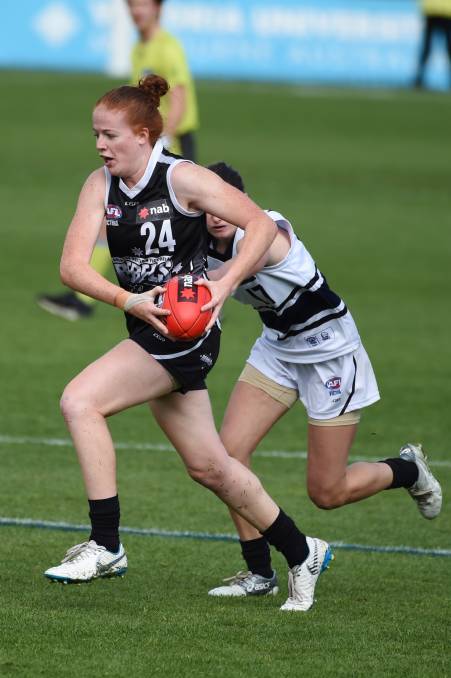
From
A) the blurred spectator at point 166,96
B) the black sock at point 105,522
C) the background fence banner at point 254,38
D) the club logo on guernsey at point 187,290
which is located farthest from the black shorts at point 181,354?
the background fence banner at point 254,38

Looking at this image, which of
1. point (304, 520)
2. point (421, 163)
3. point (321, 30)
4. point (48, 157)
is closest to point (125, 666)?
point (304, 520)

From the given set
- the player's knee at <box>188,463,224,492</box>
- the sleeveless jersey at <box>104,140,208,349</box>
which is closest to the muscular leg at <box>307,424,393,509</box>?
the player's knee at <box>188,463,224,492</box>

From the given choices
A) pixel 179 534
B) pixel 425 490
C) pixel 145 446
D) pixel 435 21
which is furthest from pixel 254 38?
pixel 425 490

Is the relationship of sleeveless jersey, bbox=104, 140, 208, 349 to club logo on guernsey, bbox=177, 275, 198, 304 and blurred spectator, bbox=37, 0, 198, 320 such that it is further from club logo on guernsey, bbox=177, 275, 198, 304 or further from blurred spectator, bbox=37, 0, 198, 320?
blurred spectator, bbox=37, 0, 198, 320

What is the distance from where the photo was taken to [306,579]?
6051mm

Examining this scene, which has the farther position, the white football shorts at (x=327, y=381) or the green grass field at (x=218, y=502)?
the white football shorts at (x=327, y=381)

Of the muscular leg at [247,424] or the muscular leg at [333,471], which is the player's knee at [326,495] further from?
the muscular leg at [247,424]

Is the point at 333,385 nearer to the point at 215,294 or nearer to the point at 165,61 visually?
the point at 215,294

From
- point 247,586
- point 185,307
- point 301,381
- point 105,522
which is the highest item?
point 185,307

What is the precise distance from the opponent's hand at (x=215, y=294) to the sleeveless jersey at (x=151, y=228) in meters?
0.19

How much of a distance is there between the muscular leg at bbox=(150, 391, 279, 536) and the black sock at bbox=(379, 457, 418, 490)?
109cm

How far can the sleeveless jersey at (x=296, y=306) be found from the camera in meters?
6.08

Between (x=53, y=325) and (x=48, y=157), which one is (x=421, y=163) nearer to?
(x=48, y=157)

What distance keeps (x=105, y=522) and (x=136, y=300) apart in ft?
2.82
